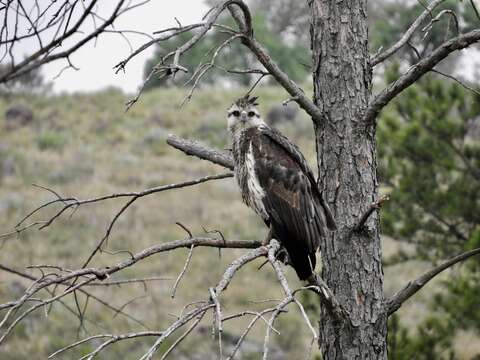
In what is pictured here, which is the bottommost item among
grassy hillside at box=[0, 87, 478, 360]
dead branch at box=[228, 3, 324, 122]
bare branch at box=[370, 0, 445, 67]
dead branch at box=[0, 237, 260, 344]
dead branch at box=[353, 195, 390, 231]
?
dead branch at box=[0, 237, 260, 344]

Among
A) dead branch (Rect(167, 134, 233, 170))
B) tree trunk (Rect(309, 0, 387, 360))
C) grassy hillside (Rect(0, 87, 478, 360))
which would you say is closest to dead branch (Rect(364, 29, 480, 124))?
tree trunk (Rect(309, 0, 387, 360))

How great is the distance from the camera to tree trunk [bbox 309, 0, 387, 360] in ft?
13.9

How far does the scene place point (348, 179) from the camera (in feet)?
14.0

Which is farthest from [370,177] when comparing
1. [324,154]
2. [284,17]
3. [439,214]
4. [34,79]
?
[284,17]

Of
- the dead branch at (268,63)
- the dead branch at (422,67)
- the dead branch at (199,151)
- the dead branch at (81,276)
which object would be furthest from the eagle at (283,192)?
the dead branch at (422,67)

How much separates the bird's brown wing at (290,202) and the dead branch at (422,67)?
22.7 inches

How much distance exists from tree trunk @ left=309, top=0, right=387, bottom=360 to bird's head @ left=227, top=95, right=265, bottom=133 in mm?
843

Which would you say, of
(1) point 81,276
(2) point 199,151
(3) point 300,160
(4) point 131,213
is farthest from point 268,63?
(4) point 131,213

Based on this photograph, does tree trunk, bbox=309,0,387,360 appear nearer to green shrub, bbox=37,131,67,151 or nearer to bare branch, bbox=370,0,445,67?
bare branch, bbox=370,0,445,67

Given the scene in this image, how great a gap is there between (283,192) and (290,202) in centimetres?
9

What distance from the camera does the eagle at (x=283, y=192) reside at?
423 cm

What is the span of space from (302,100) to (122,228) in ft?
55.4

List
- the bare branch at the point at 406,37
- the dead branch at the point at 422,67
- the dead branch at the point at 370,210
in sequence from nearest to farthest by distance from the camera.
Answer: the dead branch at the point at 422,67 → the dead branch at the point at 370,210 → the bare branch at the point at 406,37

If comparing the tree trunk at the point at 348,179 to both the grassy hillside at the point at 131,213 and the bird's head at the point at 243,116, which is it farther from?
the grassy hillside at the point at 131,213
